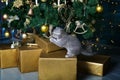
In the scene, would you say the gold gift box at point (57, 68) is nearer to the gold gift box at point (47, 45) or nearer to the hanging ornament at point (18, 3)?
the gold gift box at point (47, 45)

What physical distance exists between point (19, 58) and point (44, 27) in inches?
14.9

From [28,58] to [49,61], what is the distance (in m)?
0.26

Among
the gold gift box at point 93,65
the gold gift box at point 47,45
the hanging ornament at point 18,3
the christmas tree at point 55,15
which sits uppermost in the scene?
the hanging ornament at point 18,3

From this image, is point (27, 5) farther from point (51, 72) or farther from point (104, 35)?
point (104, 35)

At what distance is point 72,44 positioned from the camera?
67.6 inches

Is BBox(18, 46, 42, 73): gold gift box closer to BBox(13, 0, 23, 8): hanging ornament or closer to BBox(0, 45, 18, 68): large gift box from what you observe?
BBox(0, 45, 18, 68): large gift box

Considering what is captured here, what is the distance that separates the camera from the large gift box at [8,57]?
6.30 feet

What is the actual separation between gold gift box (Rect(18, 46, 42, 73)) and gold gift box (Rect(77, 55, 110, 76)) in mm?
343

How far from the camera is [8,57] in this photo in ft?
6.39

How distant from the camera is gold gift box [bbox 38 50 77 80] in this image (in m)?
1.66

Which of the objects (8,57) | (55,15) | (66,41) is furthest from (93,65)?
(8,57)

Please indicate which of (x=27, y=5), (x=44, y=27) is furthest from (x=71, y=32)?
(x=27, y=5)


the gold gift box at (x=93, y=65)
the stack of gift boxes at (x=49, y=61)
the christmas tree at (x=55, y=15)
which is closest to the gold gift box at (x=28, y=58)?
the stack of gift boxes at (x=49, y=61)

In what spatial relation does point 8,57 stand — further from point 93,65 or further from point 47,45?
point 93,65
